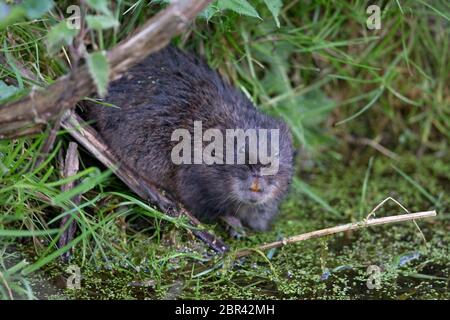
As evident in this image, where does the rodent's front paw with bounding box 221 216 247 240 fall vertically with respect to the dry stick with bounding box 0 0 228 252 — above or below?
below

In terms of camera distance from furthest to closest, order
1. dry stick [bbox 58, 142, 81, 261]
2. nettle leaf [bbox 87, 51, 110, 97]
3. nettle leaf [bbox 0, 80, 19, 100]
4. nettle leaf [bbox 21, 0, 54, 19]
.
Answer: dry stick [bbox 58, 142, 81, 261] < nettle leaf [bbox 0, 80, 19, 100] < nettle leaf [bbox 21, 0, 54, 19] < nettle leaf [bbox 87, 51, 110, 97]

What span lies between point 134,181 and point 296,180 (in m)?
1.21

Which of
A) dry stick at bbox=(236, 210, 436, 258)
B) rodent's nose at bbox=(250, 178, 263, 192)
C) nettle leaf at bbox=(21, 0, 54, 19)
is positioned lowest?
dry stick at bbox=(236, 210, 436, 258)

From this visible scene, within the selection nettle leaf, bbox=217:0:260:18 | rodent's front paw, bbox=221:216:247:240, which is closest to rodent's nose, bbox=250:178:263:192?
rodent's front paw, bbox=221:216:247:240

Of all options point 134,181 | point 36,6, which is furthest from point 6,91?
point 134,181

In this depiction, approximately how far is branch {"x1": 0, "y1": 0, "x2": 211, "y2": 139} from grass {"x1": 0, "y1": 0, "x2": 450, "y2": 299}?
15cm

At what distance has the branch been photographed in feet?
8.58

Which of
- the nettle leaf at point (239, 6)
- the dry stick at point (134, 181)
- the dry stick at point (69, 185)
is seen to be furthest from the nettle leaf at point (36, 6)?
the nettle leaf at point (239, 6)

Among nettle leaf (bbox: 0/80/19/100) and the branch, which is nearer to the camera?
the branch

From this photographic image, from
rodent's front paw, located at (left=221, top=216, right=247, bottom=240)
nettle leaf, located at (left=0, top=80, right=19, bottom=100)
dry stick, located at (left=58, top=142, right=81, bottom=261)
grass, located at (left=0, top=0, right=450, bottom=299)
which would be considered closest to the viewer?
nettle leaf, located at (left=0, top=80, right=19, bottom=100)

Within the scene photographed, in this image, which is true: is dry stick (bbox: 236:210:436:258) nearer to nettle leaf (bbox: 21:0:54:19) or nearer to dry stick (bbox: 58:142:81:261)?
dry stick (bbox: 58:142:81:261)

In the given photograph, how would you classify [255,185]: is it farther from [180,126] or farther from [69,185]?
[69,185]

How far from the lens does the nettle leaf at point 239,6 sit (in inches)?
138

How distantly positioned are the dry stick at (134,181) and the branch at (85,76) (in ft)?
2.15
